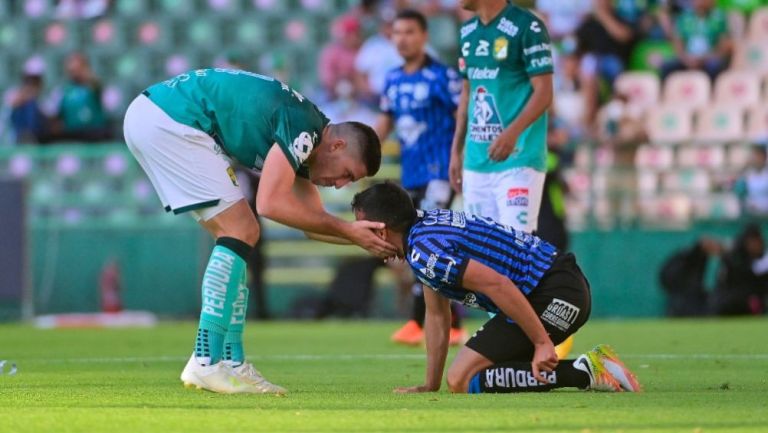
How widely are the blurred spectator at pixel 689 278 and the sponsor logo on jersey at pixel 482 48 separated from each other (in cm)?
770

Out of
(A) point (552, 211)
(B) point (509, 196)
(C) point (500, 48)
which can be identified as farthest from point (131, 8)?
(B) point (509, 196)

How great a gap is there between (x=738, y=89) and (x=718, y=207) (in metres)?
2.19

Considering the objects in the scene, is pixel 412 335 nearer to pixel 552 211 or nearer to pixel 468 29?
pixel 552 211

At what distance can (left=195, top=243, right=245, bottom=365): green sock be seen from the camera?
6414 mm

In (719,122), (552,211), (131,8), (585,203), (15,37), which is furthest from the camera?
(15,37)

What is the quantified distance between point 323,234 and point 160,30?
14.5 metres

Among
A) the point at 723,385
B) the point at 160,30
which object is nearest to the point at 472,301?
the point at 723,385

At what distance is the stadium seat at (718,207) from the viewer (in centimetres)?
1619

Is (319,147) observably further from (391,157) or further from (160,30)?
(160,30)

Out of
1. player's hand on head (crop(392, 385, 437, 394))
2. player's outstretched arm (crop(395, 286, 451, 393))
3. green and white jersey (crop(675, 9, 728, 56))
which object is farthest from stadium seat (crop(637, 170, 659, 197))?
player's hand on head (crop(392, 385, 437, 394))

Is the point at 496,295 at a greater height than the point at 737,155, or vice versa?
the point at 496,295

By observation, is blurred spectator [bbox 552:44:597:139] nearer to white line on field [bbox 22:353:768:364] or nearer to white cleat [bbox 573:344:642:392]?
white line on field [bbox 22:353:768:364]

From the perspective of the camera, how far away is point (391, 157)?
55.5ft

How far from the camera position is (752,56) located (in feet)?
59.7
